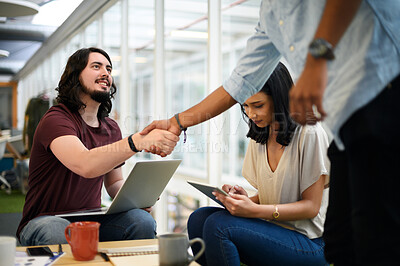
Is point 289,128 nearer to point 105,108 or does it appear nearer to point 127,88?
point 105,108

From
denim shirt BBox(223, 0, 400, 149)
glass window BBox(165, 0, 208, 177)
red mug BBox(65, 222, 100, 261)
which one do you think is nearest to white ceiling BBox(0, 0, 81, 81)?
glass window BBox(165, 0, 208, 177)

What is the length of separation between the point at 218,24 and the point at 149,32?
352 cm

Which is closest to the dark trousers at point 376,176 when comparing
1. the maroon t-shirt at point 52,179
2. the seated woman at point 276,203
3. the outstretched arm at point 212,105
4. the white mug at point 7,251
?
the outstretched arm at point 212,105

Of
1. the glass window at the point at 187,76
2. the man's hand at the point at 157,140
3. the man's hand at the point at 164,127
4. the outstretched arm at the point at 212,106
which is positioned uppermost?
the glass window at the point at 187,76

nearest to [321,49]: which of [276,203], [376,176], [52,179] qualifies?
[376,176]

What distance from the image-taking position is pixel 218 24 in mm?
3410

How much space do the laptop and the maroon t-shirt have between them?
0.10 metres

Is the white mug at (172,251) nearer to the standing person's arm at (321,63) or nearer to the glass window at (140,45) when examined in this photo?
the standing person's arm at (321,63)

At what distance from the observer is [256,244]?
173cm

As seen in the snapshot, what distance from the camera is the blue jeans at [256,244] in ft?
5.65

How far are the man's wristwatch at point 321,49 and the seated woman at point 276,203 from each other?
92cm

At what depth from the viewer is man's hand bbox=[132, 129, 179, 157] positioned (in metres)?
1.95

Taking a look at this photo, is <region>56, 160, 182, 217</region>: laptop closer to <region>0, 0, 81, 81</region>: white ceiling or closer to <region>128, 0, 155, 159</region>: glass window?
<region>128, 0, 155, 159</region>: glass window

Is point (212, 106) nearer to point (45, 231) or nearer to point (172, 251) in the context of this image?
point (172, 251)
